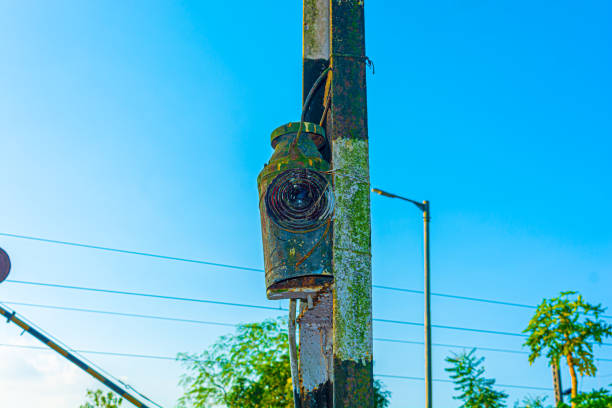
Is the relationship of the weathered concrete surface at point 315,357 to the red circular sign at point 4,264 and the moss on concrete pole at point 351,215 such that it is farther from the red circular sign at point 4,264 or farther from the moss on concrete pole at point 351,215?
the red circular sign at point 4,264

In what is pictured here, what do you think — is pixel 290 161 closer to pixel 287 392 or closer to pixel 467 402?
pixel 467 402

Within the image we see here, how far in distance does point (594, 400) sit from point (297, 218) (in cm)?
782

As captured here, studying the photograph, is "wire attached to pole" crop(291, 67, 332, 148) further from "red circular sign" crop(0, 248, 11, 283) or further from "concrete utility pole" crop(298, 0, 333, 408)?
"red circular sign" crop(0, 248, 11, 283)

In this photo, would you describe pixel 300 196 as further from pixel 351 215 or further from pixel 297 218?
pixel 351 215

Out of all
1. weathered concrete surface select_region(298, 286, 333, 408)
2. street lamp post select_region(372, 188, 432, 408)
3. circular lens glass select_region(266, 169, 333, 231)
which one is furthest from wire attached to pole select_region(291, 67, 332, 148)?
street lamp post select_region(372, 188, 432, 408)

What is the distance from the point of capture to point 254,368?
32.0 meters

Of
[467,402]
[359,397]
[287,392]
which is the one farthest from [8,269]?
[287,392]

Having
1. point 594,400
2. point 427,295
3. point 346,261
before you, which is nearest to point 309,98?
point 346,261

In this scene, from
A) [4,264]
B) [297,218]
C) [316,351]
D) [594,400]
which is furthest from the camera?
[594,400]

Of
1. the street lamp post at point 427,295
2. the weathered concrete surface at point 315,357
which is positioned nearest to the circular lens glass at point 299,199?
the weathered concrete surface at point 315,357

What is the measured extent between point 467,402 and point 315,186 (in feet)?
40.2

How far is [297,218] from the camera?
4.04m

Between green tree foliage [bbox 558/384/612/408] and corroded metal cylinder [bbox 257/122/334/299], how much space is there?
7374 mm

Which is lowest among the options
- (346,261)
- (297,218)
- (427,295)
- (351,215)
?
(346,261)
